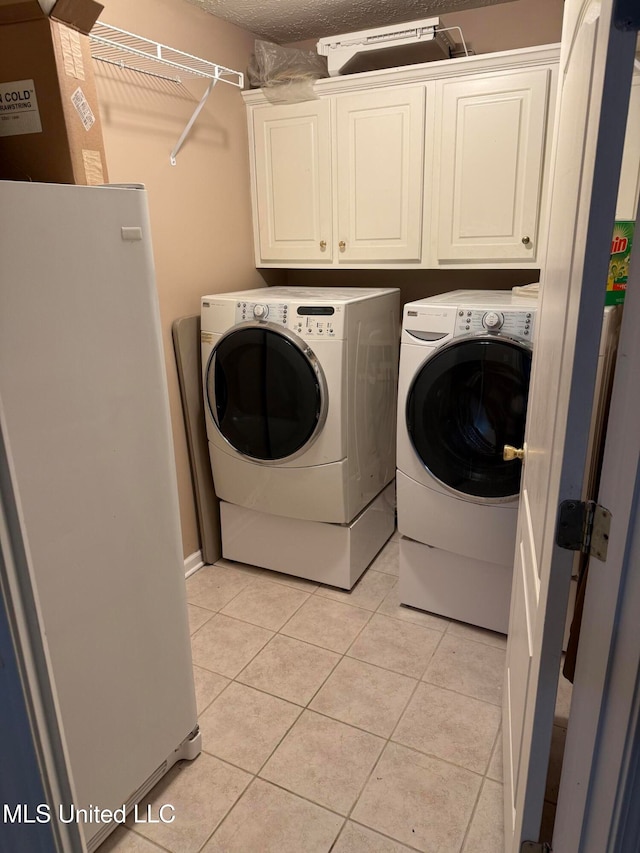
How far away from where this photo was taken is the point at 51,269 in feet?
3.63

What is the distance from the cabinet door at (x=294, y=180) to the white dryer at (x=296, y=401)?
31 centimetres

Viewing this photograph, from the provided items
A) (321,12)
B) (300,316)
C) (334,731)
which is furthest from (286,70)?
(334,731)

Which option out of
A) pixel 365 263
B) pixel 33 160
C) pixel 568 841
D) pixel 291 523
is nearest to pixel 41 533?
pixel 33 160

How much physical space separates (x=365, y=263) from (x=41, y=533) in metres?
1.88

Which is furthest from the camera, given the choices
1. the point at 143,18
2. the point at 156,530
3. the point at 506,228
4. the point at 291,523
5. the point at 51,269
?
the point at 291,523

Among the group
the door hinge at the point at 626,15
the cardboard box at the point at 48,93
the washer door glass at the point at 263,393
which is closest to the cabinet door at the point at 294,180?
the washer door glass at the point at 263,393

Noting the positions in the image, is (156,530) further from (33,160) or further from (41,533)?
(33,160)

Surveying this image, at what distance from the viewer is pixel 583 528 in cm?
84

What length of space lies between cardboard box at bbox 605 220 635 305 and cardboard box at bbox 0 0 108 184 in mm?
1119

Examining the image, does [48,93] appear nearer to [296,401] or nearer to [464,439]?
[296,401]

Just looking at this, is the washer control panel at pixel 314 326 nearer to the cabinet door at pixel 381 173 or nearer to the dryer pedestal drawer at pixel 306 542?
the cabinet door at pixel 381 173

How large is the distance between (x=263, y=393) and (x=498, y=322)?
0.93 metres

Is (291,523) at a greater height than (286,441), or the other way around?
(286,441)

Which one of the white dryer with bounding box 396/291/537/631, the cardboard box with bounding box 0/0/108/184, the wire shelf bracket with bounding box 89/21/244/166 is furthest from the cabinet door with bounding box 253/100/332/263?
the cardboard box with bounding box 0/0/108/184
